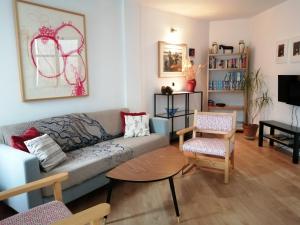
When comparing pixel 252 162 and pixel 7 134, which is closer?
pixel 7 134

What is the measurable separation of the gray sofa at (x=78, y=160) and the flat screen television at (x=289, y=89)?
6.47 feet

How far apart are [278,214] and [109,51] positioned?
2.94 m

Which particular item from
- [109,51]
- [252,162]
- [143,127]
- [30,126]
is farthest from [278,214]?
[109,51]

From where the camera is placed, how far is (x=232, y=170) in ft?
10.6

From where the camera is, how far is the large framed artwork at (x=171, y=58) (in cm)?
448

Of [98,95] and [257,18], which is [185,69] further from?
[98,95]

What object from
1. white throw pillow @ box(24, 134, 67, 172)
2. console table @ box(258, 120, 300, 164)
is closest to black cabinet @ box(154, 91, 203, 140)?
console table @ box(258, 120, 300, 164)

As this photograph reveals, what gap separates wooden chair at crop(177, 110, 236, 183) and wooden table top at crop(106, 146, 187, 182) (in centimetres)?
44

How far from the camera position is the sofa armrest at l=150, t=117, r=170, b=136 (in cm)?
353

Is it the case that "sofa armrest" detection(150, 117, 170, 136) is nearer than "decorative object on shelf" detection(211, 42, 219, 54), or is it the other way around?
"sofa armrest" detection(150, 117, 170, 136)

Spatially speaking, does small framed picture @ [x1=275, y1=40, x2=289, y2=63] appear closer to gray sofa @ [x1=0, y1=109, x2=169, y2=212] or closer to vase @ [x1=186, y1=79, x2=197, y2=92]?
vase @ [x1=186, y1=79, x2=197, y2=92]

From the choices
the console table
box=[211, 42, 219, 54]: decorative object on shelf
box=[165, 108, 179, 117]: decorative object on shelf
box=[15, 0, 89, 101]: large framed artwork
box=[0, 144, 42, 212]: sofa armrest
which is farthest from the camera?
box=[211, 42, 219, 54]: decorative object on shelf

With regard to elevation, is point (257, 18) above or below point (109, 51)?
above

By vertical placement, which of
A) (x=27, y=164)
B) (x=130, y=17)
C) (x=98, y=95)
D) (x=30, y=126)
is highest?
(x=130, y=17)
